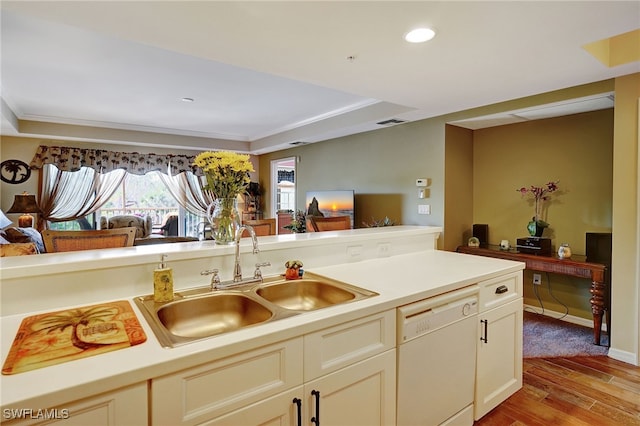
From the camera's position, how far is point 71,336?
3.49 ft

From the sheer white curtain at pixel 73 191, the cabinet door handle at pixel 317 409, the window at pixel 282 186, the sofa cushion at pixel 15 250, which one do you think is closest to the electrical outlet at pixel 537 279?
the cabinet door handle at pixel 317 409

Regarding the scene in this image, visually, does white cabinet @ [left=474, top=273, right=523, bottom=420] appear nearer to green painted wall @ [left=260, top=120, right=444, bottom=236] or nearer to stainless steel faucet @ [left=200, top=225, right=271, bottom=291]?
stainless steel faucet @ [left=200, top=225, right=271, bottom=291]

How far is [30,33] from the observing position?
2.42 m

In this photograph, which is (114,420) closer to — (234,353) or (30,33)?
(234,353)

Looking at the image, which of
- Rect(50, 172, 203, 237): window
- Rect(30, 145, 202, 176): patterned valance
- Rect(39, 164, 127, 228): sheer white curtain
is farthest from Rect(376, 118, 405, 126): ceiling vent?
Rect(39, 164, 127, 228): sheer white curtain

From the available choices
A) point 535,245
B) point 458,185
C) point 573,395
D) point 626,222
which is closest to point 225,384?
point 573,395

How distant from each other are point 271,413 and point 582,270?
3.10 m

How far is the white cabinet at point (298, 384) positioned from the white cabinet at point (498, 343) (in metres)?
0.75

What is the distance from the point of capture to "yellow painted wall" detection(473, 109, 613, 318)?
10.7ft

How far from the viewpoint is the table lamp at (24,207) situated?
Result: 4.89 metres

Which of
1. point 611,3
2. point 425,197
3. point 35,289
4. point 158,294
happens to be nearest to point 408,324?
point 158,294

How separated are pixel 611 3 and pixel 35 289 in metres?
2.84

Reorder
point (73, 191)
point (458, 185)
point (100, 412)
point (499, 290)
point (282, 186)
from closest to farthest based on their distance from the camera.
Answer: point (100, 412), point (499, 290), point (458, 185), point (73, 191), point (282, 186)

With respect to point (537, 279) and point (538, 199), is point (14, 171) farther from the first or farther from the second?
point (537, 279)
